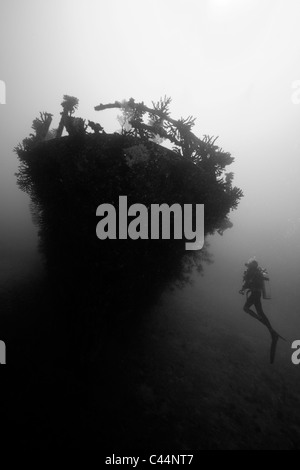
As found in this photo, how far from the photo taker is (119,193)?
6.96 m

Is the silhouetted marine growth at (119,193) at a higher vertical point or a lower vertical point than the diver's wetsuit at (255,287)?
higher

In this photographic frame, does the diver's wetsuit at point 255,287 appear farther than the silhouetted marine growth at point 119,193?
Yes

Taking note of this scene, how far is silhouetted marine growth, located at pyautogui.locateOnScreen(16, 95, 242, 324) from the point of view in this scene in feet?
22.8

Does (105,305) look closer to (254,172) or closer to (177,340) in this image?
(177,340)

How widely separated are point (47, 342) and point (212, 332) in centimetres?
710

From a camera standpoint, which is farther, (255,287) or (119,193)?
(255,287)

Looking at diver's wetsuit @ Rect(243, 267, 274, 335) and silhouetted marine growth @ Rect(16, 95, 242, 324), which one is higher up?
silhouetted marine growth @ Rect(16, 95, 242, 324)

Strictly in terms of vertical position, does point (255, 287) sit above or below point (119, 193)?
below

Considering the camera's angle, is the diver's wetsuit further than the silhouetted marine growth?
Yes

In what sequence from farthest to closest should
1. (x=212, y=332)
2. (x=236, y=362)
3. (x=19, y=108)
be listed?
1. (x=19, y=108)
2. (x=212, y=332)
3. (x=236, y=362)

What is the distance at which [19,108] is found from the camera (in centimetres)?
11900

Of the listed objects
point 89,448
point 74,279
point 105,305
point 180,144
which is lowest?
point 89,448

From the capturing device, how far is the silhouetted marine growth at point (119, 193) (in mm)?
6941
